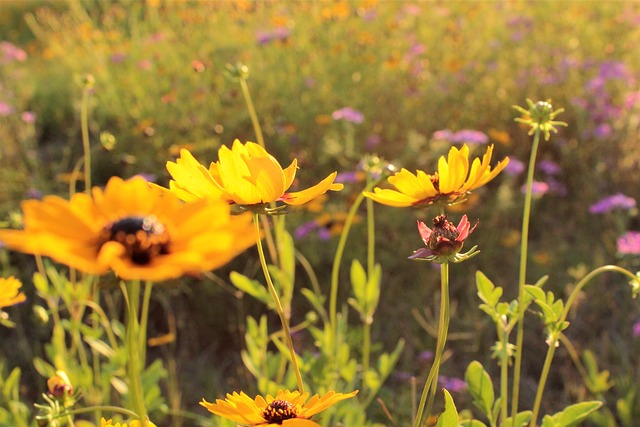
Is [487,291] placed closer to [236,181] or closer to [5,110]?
[236,181]

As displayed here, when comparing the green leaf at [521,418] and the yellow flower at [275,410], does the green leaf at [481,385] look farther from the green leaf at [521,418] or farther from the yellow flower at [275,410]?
the yellow flower at [275,410]

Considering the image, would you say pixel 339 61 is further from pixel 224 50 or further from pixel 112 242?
pixel 112 242

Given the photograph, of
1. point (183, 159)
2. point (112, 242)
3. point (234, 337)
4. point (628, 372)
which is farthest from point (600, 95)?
point (112, 242)

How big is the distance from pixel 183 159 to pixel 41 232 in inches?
8.5

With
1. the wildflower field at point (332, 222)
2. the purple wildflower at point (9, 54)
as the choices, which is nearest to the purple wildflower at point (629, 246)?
the wildflower field at point (332, 222)

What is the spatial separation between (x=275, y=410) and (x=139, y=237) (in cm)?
25

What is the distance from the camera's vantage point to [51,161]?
3.26 m

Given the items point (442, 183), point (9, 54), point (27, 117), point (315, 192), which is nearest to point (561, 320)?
point (442, 183)

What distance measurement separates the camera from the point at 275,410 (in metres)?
0.65

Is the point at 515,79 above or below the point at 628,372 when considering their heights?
above

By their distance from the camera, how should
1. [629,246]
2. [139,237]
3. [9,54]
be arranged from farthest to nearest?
[9,54]
[629,246]
[139,237]

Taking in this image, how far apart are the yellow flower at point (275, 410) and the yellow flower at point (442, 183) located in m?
0.20

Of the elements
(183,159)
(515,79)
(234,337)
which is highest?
(183,159)

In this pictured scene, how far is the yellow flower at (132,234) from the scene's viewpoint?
43 centimetres
